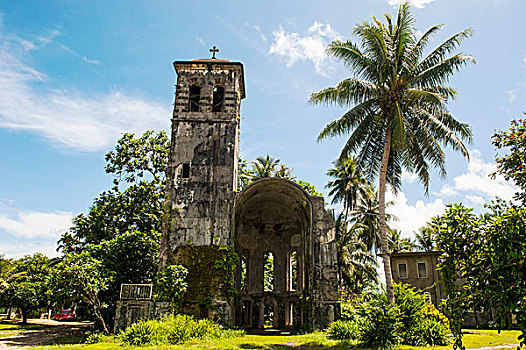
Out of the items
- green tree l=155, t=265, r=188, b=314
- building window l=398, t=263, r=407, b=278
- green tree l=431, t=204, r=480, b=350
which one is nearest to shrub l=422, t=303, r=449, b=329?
green tree l=431, t=204, r=480, b=350

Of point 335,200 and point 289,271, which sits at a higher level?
point 335,200

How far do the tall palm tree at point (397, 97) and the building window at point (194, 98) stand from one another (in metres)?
7.90

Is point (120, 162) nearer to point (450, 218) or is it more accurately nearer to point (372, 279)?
point (372, 279)

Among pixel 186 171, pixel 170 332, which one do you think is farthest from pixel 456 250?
pixel 186 171

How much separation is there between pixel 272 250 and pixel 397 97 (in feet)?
49.9

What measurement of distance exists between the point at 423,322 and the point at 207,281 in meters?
10.4

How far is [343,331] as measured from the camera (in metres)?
16.3

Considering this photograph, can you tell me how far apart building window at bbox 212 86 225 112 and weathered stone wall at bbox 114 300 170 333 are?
466 inches

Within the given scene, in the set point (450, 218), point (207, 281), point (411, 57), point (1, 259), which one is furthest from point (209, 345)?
point (1, 259)

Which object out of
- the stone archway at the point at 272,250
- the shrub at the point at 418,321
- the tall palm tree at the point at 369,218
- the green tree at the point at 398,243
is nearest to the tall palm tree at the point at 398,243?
the green tree at the point at 398,243

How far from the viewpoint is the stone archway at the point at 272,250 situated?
24.7 metres

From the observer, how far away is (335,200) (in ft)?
109

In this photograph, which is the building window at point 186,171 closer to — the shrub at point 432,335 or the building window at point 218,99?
the building window at point 218,99

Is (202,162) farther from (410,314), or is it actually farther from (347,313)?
(410,314)
